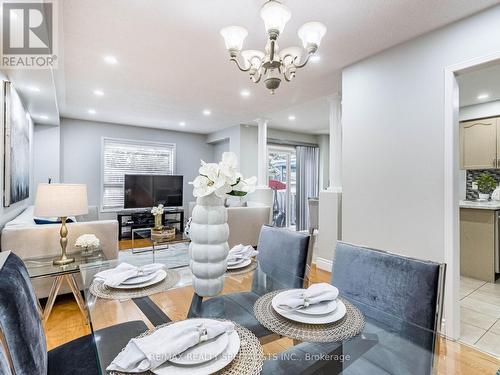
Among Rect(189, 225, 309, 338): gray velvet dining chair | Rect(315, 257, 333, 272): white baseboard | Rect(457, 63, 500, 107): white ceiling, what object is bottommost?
Rect(315, 257, 333, 272): white baseboard

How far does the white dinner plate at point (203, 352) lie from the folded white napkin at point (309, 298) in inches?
13.0

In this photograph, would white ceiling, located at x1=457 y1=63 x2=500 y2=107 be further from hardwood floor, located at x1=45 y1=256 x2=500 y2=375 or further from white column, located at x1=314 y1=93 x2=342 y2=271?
hardwood floor, located at x1=45 y1=256 x2=500 y2=375

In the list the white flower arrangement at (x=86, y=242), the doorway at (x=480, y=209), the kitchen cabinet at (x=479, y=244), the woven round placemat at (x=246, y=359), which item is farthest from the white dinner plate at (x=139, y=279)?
the kitchen cabinet at (x=479, y=244)

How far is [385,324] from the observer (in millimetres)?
1140

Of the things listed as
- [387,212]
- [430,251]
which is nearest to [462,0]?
[387,212]

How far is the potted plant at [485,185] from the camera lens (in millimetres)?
3836

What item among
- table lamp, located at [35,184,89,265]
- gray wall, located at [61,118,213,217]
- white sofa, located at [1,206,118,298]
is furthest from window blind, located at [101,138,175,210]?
table lamp, located at [35,184,89,265]

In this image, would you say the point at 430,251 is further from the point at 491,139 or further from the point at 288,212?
the point at 288,212

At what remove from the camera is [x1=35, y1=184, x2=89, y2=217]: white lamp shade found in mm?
2018

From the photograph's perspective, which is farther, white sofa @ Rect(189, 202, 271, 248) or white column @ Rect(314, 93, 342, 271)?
white sofa @ Rect(189, 202, 271, 248)

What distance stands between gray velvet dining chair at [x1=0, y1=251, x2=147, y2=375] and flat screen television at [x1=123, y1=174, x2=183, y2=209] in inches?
190

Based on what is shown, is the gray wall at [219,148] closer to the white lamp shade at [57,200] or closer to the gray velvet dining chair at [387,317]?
the white lamp shade at [57,200]

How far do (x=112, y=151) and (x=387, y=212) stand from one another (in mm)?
5565

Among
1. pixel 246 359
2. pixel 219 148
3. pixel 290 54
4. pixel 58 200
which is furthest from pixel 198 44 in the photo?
pixel 219 148
